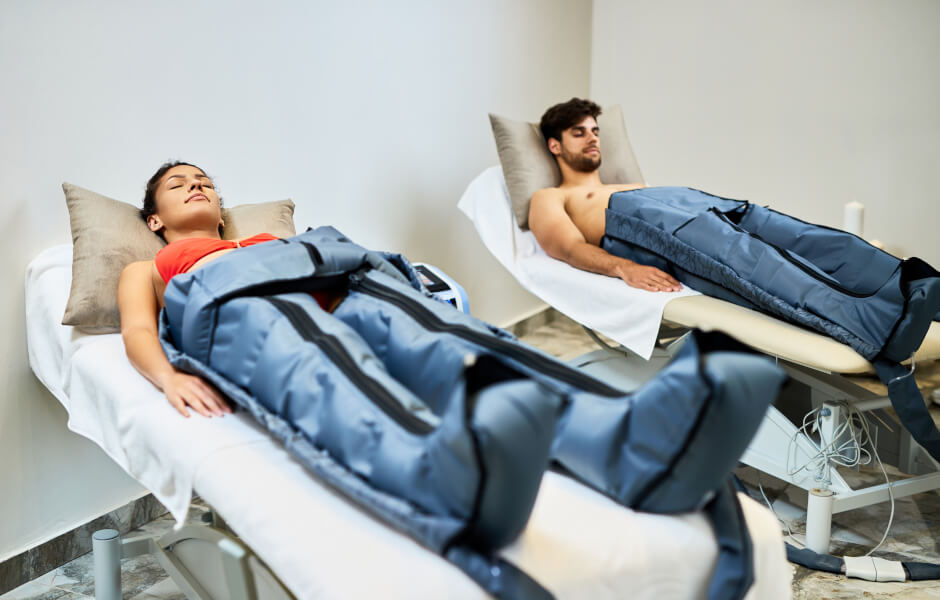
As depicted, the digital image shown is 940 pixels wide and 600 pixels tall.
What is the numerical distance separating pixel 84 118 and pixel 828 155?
2848 millimetres

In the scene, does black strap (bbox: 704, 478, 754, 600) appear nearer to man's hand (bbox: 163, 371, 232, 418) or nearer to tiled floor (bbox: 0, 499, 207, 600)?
man's hand (bbox: 163, 371, 232, 418)

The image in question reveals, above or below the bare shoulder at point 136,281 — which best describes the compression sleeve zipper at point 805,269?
below

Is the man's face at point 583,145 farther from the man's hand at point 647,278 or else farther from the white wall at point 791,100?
the white wall at point 791,100

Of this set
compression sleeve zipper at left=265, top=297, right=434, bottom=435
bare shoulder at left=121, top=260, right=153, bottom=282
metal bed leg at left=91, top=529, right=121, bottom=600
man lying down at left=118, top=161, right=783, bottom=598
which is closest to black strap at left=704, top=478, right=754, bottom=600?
man lying down at left=118, top=161, right=783, bottom=598

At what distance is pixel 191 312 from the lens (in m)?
1.39

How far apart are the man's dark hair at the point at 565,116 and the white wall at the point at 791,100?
1061 millimetres

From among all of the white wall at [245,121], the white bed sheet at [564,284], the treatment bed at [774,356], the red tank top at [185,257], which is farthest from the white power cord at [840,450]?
the white wall at [245,121]

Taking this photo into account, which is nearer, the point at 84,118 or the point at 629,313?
the point at 84,118

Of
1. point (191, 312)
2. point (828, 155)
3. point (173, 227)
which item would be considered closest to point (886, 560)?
point (191, 312)

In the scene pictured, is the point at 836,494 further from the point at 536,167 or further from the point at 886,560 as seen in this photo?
the point at 536,167

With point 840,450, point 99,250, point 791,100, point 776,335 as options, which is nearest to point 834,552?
point 840,450

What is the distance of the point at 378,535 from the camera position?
36.6 inches

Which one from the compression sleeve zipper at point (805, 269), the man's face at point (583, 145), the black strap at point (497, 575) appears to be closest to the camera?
the black strap at point (497, 575)

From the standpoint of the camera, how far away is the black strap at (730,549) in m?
0.91
